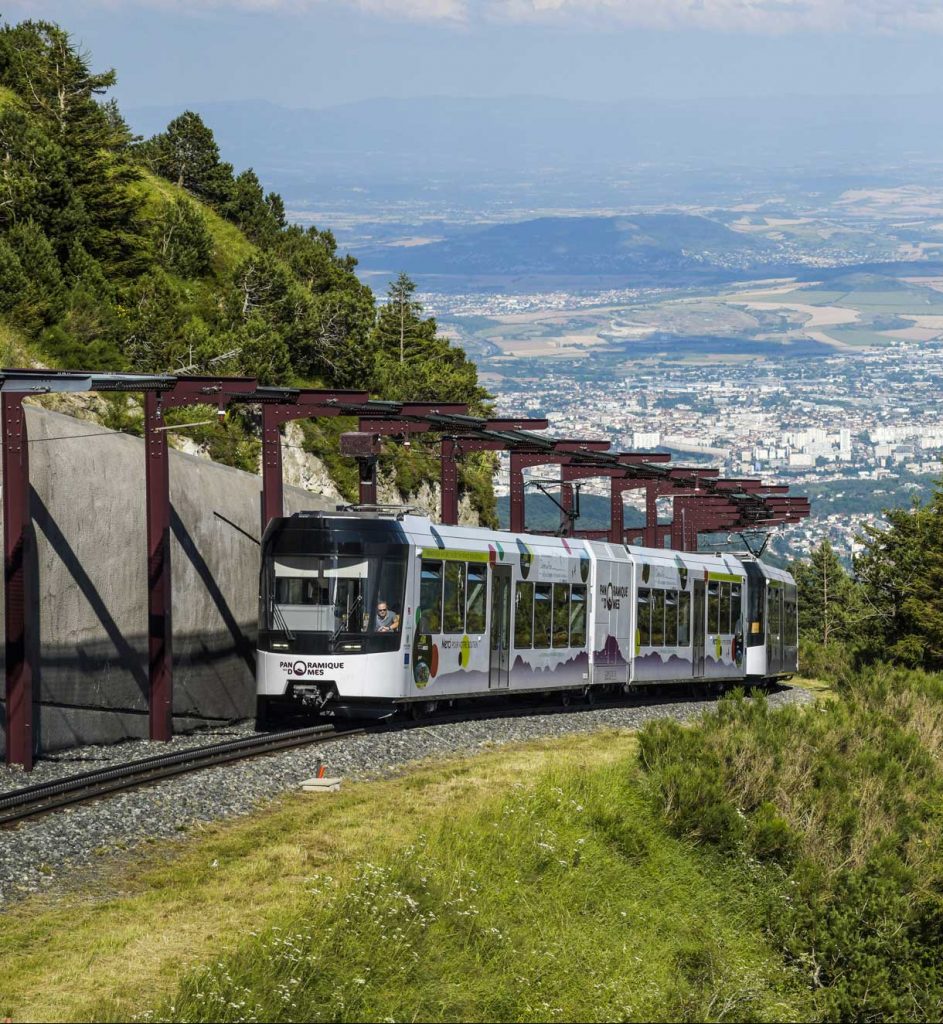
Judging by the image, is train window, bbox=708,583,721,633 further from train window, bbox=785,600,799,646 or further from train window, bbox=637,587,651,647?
train window, bbox=785,600,799,646

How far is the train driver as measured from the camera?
22484 millimetres

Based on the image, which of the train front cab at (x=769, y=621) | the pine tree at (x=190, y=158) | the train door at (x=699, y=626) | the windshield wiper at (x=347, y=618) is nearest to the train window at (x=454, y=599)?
the windshield wiper at (x=347, y=618)

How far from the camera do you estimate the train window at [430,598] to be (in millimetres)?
23172

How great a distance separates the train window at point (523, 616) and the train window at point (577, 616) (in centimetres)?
178

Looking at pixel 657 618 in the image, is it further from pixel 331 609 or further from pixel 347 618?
pixel 331 609

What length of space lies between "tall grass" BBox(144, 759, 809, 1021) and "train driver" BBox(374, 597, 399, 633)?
4.17 metres

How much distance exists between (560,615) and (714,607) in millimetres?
7381

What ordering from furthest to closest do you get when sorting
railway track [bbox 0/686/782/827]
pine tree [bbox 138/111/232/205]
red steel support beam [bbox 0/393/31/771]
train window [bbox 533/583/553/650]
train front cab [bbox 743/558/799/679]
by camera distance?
pine tree [bbox 138/111/232/205], train front cab [bbox 743/558/799/679], train window [bbox 533/583/553/650], red steel support beam [bbox 0/393/31/771], railway track [bbox 0/686/782/827]

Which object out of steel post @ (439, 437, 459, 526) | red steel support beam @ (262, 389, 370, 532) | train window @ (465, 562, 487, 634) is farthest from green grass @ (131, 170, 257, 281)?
train window @ (465, 562, 487, 634)

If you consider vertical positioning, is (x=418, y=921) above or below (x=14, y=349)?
below

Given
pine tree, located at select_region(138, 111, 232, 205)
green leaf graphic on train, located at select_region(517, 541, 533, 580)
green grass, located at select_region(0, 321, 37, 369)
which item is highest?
pine tree, located at select_region(138, 111, 232, 205)

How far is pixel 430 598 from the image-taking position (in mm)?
23406

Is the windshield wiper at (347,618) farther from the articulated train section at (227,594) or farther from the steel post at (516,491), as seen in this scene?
the steel post at (516,491)

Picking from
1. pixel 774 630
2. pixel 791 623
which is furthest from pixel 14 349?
pixel 791 623
